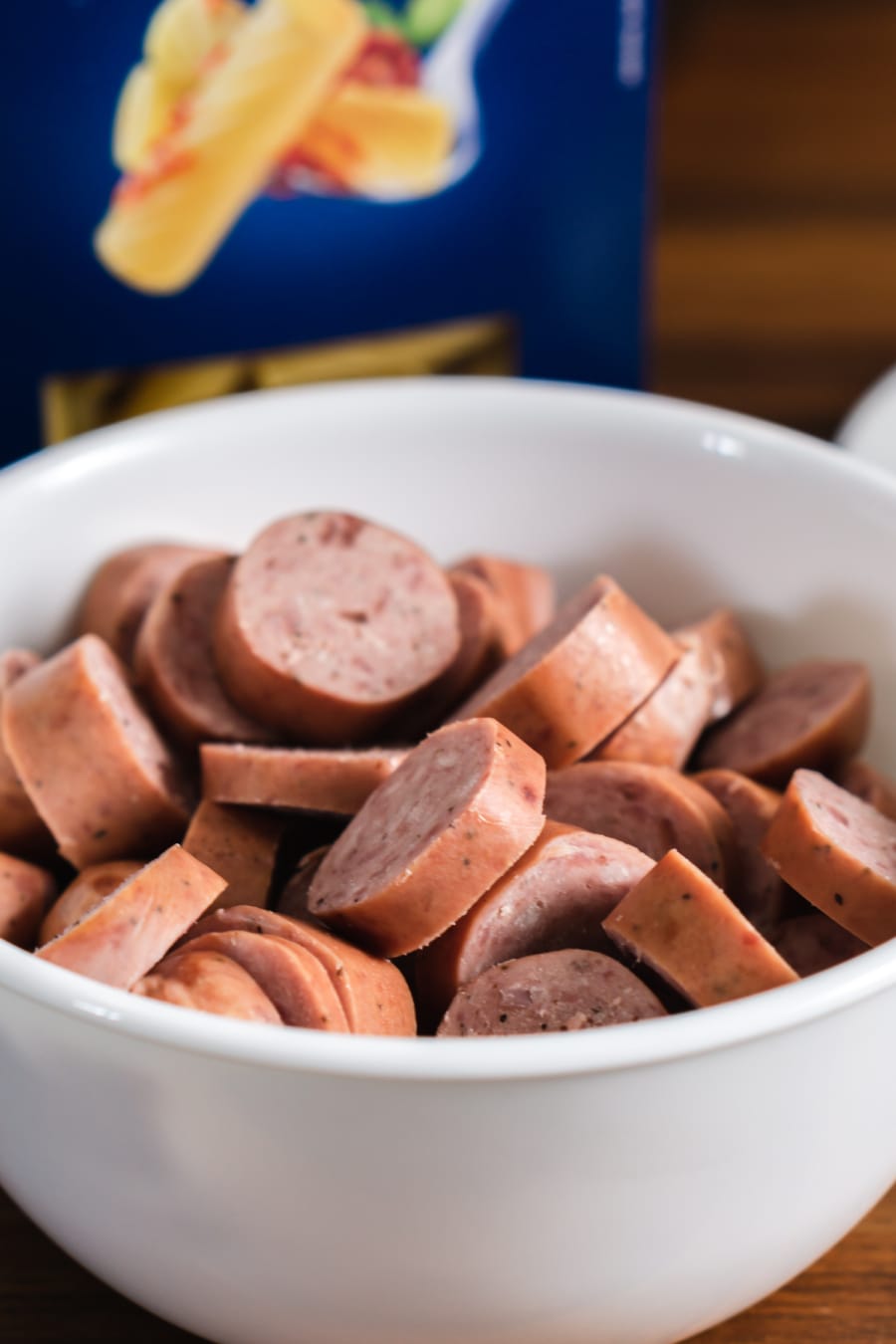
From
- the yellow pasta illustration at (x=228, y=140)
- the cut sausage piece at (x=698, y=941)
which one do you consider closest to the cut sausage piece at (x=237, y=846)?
the cut sausage piece at (x=698, y=941)

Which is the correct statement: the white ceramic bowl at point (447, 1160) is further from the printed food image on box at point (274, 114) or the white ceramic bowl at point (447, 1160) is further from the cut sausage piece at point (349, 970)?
the printed food image on box at point (274, 114)

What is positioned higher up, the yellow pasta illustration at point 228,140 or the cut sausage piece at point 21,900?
the yellow pasta illustration at point 228,140

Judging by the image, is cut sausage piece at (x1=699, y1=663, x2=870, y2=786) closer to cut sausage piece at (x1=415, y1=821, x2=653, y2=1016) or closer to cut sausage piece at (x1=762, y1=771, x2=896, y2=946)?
cut sausage piece at (x1=762, y1=771, x2=896, y2=946)

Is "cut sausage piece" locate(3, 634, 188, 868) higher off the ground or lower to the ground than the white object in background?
lower

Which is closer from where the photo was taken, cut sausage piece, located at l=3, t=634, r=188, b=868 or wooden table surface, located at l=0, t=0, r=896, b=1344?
cut sausage piece, located at l=3, t=634, r=188, b=868

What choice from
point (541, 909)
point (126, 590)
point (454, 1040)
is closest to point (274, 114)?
point (126, 590)

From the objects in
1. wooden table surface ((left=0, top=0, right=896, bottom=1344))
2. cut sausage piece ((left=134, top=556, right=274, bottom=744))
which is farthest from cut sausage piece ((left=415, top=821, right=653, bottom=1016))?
wooden table surface ((left=0, top=0, right=896, bottom=1344))

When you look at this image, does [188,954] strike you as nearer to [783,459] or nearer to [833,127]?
[783,459]

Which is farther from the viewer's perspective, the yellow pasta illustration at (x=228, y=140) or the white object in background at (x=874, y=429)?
the yellow pasta illustration at (x=228, y=140)

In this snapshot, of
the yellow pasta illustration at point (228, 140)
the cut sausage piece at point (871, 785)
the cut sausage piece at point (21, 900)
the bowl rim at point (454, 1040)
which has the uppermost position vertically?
the yellow pasta illustration at point (228, 140)

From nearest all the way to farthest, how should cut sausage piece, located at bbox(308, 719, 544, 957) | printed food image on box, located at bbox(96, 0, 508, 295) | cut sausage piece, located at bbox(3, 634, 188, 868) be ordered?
cut sausage piece, located at bbox(308, 719, 544, 957) < cut sausage piece, located at bbox(3, 634, 188, 868) < printed food image on box, located at bbox(96, 0, 508, 295)
